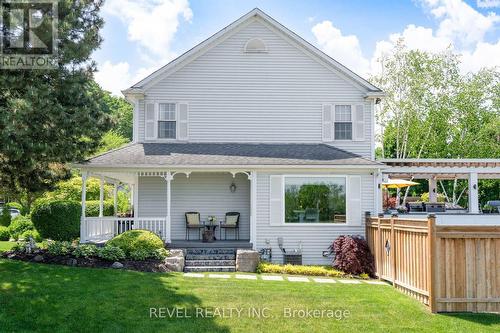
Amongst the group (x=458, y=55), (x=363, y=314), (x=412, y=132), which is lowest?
(x=363, y=314)

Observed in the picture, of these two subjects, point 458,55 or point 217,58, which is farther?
point 458,55

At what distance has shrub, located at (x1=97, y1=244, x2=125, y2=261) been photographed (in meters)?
12.7

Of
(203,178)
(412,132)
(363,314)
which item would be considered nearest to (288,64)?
(203,178)

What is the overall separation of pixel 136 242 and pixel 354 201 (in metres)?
6.83

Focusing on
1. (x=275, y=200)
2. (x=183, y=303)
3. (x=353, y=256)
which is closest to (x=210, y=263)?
(x=275, y=200)

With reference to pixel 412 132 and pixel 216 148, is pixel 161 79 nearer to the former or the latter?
pixel 216 148

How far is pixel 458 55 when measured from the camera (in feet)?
98.6

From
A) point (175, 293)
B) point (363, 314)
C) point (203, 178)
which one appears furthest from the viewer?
point (203, 178)

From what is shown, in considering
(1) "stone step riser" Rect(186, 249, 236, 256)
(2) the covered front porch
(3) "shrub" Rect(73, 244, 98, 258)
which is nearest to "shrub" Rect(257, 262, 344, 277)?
(1) "stone step riser" Rect(186, 249, 236, 256)

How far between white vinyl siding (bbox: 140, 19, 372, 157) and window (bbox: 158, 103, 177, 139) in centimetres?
30

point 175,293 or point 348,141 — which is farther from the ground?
point 348,141

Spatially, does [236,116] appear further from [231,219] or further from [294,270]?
[294,270]

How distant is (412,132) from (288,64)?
14971 millimetres

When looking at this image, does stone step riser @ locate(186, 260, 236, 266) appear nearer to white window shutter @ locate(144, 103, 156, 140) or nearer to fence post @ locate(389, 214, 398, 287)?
fence post @ locate(389, 214, 398, 287)
